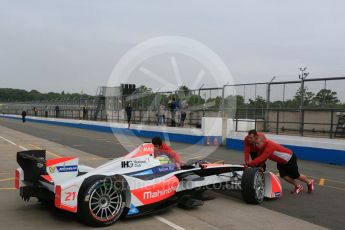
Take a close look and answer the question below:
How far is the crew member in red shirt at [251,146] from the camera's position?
8.38 metres

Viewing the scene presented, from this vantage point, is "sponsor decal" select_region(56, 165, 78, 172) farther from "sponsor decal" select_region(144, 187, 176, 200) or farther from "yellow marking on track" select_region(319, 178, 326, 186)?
"yellow marking on track" select_region(319, 178, 326, 186)

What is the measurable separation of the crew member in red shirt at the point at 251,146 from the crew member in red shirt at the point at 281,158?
112 millimetres

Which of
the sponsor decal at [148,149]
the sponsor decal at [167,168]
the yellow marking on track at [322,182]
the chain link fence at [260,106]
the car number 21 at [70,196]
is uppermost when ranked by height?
the chain link fence at [260,106]

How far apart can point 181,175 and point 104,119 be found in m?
32.6

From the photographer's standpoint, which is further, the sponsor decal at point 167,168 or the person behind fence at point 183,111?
the person behind fence at point 183,111

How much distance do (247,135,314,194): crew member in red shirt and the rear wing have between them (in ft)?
11.6

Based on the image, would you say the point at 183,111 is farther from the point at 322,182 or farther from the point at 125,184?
the point at 125,184

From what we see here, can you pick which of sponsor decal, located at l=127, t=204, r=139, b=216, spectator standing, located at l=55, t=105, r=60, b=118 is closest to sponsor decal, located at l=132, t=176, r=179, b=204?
sponsor decal, located at l=127, t=204, r=139, b=216

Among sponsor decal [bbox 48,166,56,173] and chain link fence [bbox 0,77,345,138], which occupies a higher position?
chain link fence [bbox 0,77,345,138]

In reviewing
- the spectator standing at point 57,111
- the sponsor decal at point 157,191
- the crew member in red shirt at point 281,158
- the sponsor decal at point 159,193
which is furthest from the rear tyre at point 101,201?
the spectator standing at point 57,111

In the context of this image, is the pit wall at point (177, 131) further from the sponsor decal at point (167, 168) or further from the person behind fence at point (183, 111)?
the sponsor decal at point (167, 168)

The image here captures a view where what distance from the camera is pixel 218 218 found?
20.7 ft

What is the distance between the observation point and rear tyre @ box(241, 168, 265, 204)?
7227mm

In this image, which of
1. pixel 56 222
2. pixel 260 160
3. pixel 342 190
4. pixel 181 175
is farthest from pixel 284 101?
pixel 56 222
